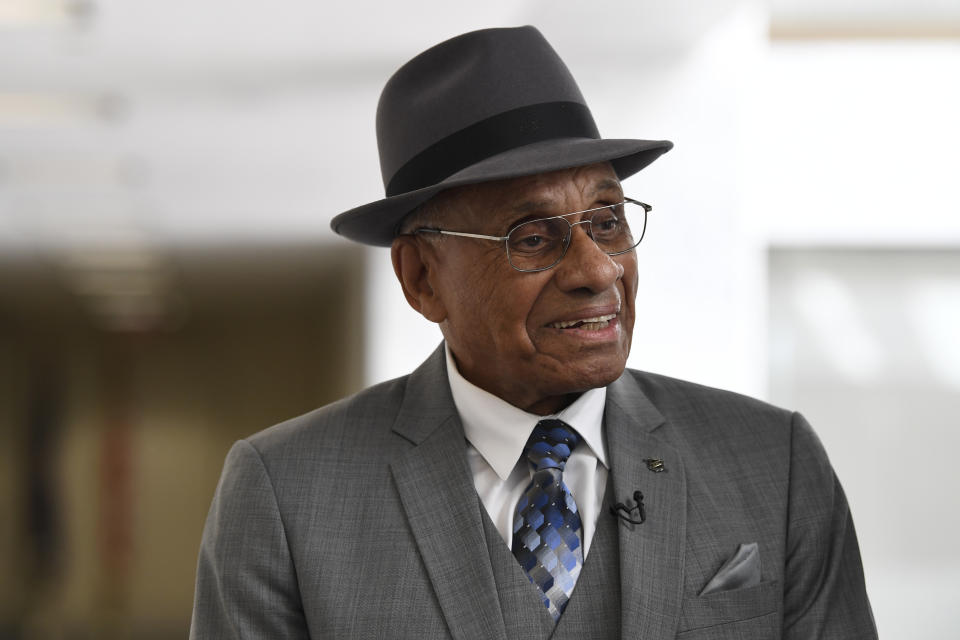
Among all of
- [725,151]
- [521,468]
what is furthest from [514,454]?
[725,151]

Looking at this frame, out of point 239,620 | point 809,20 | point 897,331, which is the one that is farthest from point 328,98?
point 239,620

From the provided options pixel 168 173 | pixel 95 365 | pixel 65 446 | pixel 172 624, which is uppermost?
pixel 168 173

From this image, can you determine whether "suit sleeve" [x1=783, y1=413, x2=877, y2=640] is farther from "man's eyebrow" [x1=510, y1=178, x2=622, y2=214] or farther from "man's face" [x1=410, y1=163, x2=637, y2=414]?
"man's eyebrow" [x1=510, y1=178, x2=622, y2=214]

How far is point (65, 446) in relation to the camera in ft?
43.3

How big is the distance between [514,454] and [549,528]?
134 millimetres

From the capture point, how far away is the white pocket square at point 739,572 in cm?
151

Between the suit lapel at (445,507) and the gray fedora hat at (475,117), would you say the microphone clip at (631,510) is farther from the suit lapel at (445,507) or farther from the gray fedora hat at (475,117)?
the gray fedora hat at (475,117)

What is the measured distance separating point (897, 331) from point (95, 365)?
11.6 meters

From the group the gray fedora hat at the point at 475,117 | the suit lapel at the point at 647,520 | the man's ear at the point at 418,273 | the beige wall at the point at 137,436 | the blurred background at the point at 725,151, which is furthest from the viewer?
the beige wall at the point at 137,436

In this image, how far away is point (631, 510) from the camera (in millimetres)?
1544

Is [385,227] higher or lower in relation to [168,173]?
lower

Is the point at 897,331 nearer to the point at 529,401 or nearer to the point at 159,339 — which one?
the point at 529,401

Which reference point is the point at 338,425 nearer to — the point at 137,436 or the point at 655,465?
the point at 655,465

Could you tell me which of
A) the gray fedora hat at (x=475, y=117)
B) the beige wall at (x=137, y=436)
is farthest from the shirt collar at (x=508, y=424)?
the beige wall at (x=137, y=436)
